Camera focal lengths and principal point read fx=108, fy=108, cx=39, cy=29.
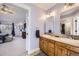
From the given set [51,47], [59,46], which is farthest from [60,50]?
[51,47]

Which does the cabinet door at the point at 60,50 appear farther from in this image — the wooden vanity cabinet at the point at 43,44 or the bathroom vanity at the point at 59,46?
the wooden vanity cabinet at the point at 43,44

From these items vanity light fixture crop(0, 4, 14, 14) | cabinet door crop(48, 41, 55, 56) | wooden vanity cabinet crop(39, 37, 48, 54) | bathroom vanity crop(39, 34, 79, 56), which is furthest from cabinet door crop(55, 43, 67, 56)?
vanity light fixture crop(0, 4, 14, 14)

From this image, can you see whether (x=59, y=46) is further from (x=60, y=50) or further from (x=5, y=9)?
(x=5, y=9)

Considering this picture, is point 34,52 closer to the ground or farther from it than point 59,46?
closer to the ground

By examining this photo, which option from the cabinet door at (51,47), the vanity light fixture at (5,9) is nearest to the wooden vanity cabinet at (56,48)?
the cabinet door at (51,47)

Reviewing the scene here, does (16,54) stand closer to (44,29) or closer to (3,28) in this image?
(3,28)

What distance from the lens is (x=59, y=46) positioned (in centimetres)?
212

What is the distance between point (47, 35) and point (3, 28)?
1.02 metres

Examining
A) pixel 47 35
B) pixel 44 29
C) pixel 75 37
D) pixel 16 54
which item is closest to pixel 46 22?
pixel 44 29

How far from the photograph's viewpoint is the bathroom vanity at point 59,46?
185 centimetres

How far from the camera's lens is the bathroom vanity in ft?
6.07

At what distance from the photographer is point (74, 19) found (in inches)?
79.0

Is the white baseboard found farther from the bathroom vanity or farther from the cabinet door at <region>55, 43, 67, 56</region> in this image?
the cabinet door at <region>55, 43, 67, 56</region>

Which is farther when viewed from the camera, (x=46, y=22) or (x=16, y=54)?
(x=46, y=22)
